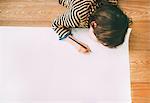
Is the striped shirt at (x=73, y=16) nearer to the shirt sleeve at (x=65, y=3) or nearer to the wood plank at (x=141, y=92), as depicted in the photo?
the shirt sleeve at (x=65, y=3)

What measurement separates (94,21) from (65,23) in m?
0.10

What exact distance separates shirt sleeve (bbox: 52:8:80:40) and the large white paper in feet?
0.07

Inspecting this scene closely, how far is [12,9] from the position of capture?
0.83 meters

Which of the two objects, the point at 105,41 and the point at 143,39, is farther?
the point at 143,39

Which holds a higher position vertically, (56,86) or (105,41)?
(105,41)

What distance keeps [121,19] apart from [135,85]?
196 millimetres

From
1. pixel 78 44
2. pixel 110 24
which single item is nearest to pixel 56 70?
pixel 78 44

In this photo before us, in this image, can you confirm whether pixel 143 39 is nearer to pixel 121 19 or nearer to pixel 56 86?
pixel 121 19

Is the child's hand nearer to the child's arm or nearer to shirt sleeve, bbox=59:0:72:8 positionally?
the child's arm

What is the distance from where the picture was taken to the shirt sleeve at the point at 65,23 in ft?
2.48

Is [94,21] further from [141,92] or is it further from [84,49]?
[141,92]

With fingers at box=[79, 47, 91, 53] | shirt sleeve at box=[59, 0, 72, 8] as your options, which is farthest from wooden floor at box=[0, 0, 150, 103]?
fingers at box=[79, 47, 91, 53]

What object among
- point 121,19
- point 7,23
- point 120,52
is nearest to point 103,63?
point 120,52

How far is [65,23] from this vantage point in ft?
2.54
